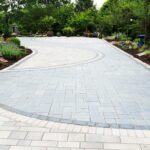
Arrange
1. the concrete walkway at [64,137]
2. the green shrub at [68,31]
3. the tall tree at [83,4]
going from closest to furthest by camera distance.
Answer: the concrete walkway at [64,137]
the green shrub at [68,31]
the tall tree at [83,4]

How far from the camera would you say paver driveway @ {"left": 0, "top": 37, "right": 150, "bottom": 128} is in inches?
215

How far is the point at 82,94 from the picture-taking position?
7.05 metres

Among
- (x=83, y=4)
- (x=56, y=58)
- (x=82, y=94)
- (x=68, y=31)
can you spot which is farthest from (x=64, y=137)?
(x=83, y=4)

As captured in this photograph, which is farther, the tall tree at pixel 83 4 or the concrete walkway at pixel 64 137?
the tall tree at pixel 83 4

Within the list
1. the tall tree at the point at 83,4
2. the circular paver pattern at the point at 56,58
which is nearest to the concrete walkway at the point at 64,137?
the circular paver pattern at the point at 56,58

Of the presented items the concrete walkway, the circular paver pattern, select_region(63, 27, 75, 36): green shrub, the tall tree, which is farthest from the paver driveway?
the tall tree

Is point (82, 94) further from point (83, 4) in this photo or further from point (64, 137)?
point (83, 4)

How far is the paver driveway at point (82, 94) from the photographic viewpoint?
5.45 meters

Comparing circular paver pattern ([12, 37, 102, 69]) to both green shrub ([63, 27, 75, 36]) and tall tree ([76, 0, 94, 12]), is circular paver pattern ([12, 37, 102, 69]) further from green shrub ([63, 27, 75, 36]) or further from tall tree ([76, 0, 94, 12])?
tall tree ([76, 0, 94, 12])

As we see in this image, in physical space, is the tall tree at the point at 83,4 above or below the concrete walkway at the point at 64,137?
above

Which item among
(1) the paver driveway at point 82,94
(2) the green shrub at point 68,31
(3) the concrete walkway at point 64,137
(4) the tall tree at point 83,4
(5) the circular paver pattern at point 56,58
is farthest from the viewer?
(4) the tall tree at point 83,4

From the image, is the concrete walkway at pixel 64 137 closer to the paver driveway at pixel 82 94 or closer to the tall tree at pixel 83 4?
the paver driveway at pixel 82 94

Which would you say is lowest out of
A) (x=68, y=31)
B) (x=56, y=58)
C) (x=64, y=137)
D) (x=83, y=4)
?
(x=64, y=137)

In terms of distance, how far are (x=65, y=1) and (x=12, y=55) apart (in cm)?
4741
